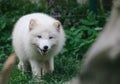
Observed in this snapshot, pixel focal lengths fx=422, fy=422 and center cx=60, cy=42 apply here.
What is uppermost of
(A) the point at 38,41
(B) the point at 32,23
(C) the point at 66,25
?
(B) the point at 32,23

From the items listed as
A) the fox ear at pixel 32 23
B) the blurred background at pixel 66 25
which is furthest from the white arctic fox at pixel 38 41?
the blurred background at pixel 66 25

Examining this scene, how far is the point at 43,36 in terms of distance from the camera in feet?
22.6

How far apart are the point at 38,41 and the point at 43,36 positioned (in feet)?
0.38

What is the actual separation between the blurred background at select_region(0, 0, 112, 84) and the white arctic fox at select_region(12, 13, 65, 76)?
22 centimetres

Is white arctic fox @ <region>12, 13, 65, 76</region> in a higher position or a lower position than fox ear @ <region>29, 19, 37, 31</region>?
lower

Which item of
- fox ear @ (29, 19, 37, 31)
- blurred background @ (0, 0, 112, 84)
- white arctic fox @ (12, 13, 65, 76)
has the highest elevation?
fox ear @ (29, 19, 37, 31)

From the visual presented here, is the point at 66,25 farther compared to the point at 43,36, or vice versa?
the point at 66,25

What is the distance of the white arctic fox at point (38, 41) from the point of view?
6.89m

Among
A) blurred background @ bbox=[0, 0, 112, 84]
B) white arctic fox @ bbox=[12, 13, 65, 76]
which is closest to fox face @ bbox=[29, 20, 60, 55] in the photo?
white arctic fox @ bbox=[12, 13, 65, 76]

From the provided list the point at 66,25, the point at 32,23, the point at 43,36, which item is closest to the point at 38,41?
the point at 43,36

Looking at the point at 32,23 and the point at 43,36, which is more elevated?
the point at 32,23

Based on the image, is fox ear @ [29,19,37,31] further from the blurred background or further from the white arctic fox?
the blurred background

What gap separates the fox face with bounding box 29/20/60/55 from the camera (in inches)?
269

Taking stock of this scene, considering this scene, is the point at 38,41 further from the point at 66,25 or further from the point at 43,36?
the point at 66,25
